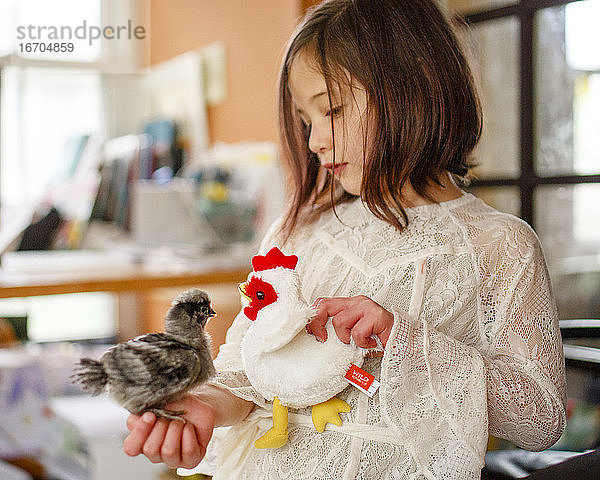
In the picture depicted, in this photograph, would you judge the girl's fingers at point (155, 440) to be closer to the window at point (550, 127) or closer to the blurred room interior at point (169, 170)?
the blurred room interior at point (169, 170)

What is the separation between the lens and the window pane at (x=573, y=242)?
59.3 inches

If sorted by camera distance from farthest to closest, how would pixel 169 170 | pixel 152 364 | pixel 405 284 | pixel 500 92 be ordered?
pixel 169 170
pixel 500 92
pixel 405 284
pixel 152 364

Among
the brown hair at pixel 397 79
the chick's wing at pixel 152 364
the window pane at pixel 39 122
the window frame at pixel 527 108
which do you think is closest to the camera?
the chick's wing at pixel 152 364

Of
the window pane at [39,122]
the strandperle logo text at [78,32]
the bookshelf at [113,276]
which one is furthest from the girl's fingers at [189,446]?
the window pane at [39,122]

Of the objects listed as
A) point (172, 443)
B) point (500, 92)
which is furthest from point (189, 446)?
point (500, 92)

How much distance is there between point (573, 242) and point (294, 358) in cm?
101

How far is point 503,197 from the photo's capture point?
5.55 ft

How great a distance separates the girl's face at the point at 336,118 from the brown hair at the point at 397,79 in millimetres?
10

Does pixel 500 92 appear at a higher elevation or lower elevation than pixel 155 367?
higher

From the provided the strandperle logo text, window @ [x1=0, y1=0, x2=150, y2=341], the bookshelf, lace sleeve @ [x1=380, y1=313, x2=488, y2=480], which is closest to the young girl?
lace sleeve @ [x1=380, y1=313, x2=488, y2=480]

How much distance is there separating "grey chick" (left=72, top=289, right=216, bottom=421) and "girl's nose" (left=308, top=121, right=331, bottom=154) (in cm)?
28

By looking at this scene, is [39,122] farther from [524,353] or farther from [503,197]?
[524,353]

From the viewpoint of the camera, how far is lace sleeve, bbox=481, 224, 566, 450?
81 centimetres

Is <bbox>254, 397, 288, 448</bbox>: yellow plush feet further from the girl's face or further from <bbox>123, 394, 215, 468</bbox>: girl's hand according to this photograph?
the girl's face
